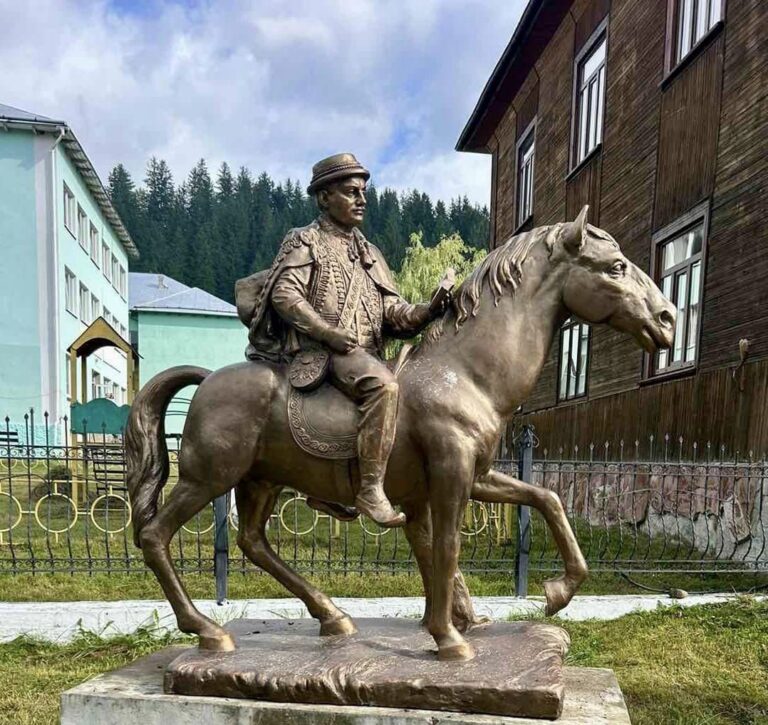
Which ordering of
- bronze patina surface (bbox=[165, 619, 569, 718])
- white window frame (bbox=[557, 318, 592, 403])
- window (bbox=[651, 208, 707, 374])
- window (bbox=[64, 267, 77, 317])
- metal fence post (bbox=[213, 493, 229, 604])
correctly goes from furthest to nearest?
window (bbox=[64, 267, 77, 317]) < white window frame (bbox=[557, 318, 592, 403]) < window (bbox=[651, 208, 707, 374]) < metal fence post (bbox=[213, 493, 229, 604]) < bronze patina surface (bbox=[165, 619, 569, 718])

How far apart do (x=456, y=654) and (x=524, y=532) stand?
12.8 ft

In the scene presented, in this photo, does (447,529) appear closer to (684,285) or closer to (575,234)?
(575,234)

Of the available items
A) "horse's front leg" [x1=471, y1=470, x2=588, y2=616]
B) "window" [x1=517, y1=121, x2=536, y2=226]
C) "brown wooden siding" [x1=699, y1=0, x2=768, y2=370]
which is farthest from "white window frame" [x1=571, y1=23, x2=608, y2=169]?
"horse's front leg" [x1=471, y1=470, x2=588, y2=616]

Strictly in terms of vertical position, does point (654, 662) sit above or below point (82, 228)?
below

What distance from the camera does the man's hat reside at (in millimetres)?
2502

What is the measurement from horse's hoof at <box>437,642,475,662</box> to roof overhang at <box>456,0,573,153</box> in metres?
12.2

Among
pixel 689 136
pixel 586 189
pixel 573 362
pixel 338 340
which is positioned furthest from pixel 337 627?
pixel 586 189

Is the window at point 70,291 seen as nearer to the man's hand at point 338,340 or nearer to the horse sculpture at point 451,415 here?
the horse sculpture at point 451,415

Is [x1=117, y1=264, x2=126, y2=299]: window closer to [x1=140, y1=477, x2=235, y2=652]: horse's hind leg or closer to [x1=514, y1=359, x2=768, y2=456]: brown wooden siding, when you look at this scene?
[x1=514, y1=359, x2=768, y2=456]: brown wooden siding

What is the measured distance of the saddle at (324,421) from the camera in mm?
2400

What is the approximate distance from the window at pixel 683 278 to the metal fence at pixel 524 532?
112 centimetres

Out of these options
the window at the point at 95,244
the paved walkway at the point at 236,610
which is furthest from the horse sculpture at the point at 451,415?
the window at the point at 95,244

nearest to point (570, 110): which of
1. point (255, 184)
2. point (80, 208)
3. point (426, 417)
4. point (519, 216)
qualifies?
point (519, 216)

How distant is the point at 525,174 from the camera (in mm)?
15039
